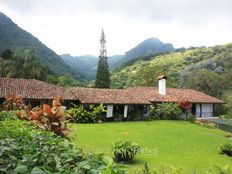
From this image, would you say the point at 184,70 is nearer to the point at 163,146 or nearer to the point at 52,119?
the point at 163,146

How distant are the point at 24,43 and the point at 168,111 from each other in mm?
48600

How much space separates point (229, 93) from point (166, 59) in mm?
40671

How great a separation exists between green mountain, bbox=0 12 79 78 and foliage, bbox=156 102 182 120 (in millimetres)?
39050

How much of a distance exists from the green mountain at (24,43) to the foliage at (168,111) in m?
39.0

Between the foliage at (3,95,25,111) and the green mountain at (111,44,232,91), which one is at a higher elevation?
the green mountain at (111,44,232,91)

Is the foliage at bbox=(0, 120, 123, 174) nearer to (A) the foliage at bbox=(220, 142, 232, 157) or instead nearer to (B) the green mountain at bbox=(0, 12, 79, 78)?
(A) the foliage at bbox=(220, 142, 232, 157)

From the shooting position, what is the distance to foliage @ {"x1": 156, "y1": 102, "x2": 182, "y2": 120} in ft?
114

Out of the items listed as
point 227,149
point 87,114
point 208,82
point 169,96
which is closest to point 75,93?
point 87,114

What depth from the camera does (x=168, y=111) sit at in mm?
34594

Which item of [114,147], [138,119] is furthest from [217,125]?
[114,147]

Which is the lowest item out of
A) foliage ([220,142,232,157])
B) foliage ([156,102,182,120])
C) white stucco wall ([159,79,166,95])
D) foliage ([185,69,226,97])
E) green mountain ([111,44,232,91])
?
foliage ([220,142,232,157])

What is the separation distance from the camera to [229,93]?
55312 mm

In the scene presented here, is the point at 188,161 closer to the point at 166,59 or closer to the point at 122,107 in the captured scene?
the point at 122,107

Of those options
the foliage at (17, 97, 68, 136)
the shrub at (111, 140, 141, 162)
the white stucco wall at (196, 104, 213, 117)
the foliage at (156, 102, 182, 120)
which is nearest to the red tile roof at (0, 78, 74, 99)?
the foliage at (156, 102, 182, 120)
